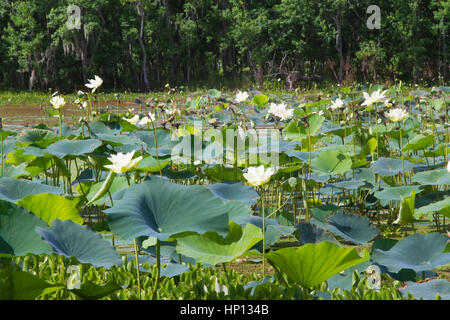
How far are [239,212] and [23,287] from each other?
0.79 meters

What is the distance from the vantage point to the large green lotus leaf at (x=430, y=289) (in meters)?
1.38

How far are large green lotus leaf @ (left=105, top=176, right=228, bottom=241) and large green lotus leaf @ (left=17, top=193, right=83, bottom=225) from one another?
10.2 inches

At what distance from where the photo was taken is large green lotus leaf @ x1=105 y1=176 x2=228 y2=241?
1.28m

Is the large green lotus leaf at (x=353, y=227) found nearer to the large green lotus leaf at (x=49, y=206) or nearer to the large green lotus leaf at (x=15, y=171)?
the large green lotus leaf at (x=49, y=206)

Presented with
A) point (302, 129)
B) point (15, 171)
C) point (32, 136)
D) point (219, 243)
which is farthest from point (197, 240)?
point (302, 129)

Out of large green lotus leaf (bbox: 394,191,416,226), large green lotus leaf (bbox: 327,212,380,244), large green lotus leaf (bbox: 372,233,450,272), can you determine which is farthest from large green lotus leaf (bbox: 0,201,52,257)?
large green lotus leaf (bbox: 394,191,416,226)

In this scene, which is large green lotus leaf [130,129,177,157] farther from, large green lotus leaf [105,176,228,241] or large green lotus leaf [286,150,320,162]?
large green lotus leaf [105,176,228,241]

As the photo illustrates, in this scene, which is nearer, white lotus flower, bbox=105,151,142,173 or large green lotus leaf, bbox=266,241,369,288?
large green lotus leaf, bbox=266,241,369,288

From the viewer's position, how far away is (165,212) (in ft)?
4.51

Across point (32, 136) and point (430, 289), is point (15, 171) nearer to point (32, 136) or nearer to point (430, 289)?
point (32, 136)

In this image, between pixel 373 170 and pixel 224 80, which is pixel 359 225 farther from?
pixel 224 80

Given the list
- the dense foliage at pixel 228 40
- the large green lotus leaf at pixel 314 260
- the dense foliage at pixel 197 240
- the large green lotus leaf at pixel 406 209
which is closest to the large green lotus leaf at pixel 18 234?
the dense foliage at pixel 197 240
